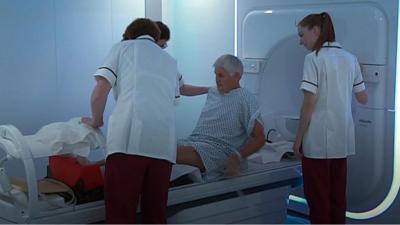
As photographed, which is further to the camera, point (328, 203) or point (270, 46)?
point (270, 46)

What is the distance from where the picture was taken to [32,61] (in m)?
4.06

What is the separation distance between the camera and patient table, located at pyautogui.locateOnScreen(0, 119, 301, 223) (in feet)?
8.27

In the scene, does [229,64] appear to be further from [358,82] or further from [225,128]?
[358,82]

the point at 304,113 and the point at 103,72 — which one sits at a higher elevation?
the point at 103,72

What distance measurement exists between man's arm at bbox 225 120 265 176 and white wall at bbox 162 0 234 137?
147 centimetres

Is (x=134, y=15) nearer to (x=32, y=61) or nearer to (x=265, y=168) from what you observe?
(x=32, y=61)

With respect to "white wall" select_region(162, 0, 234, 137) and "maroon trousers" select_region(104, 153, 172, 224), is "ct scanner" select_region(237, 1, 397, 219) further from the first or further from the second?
"maroon trousers" select_region(104, 153, 172, 224)

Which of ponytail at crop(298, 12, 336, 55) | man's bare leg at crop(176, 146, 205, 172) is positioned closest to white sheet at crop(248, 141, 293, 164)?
man's bare leg at crop(176, 146, 205, 172)

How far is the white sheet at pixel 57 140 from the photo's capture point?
255cm

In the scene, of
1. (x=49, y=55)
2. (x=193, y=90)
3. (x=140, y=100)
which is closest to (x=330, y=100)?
(x=193, y=90)

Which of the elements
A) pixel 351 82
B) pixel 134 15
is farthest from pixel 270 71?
pixel 134 15

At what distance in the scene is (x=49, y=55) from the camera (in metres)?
4.16

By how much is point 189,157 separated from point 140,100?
0.61m

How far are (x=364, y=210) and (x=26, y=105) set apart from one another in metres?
2.32
